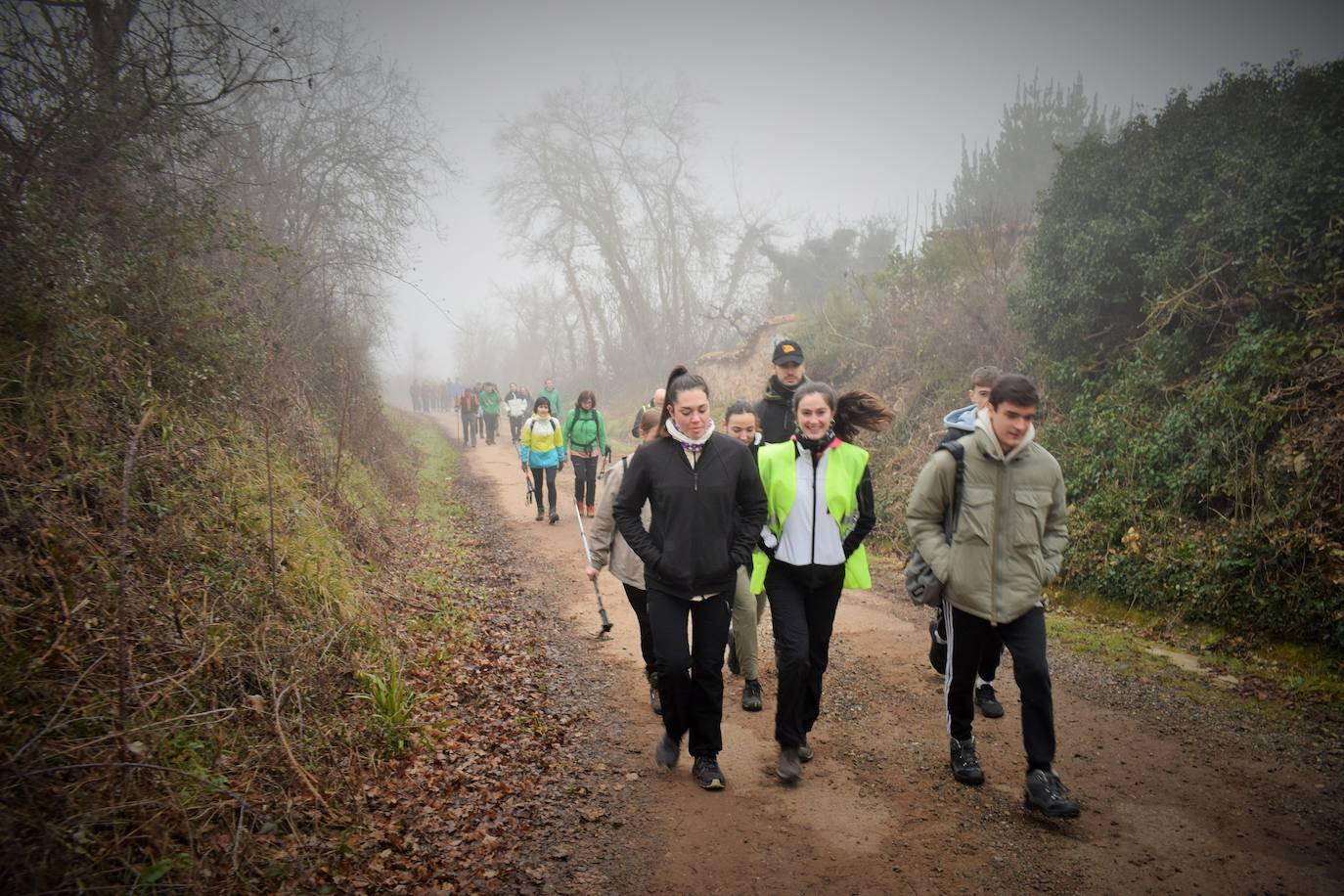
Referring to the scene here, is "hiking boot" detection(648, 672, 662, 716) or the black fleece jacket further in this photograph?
"hiking boot" detection(648, 672, 662, 716)

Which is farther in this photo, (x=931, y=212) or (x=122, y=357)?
(x=931, y=212)

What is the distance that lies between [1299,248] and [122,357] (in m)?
11.6

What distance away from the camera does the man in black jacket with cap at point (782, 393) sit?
6.07 metres

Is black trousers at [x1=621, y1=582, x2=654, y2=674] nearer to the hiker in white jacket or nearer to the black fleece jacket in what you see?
the black fleece jacket

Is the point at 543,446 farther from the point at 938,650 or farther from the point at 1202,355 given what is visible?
the point at 1202,355

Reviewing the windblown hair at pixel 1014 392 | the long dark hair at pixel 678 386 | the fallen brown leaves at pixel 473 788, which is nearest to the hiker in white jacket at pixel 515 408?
the fallen brown leaves at pixel 473 788

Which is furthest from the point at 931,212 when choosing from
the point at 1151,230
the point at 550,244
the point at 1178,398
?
the point at 550,244

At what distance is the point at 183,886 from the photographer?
2.76 metres

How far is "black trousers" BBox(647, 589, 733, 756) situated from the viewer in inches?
158

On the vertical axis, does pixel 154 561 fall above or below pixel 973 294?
below

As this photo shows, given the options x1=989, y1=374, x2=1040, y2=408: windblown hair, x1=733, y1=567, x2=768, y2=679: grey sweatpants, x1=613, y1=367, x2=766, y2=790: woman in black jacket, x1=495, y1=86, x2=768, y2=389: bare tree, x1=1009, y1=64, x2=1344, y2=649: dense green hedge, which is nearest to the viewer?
x1=989, y1=374, x2=1040, y2=408: windblown hair

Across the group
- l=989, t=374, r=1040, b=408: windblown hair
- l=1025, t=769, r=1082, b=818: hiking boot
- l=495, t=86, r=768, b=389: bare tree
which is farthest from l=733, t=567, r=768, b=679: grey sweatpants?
l=495, t=86, r=768, b=389: bare tree

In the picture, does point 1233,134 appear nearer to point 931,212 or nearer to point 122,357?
point 122,357

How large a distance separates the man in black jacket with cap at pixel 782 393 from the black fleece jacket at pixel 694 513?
2136 millimetres
